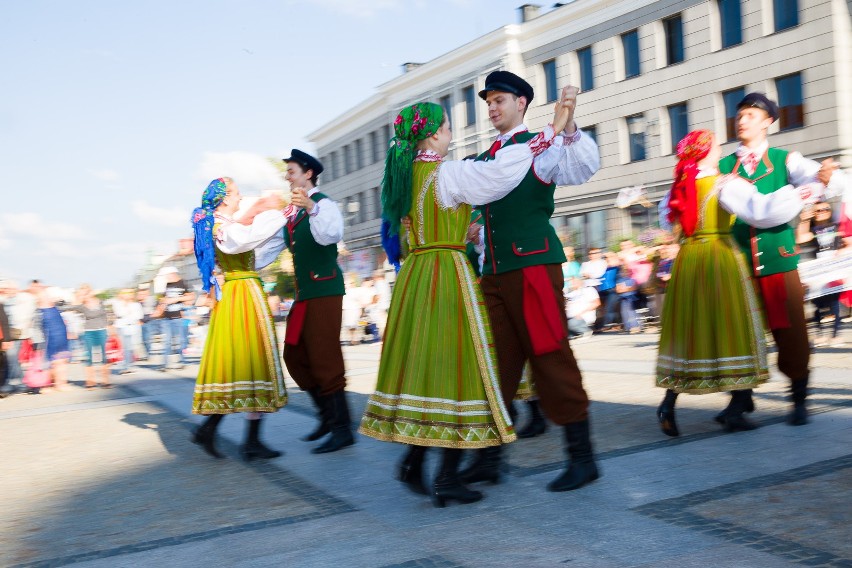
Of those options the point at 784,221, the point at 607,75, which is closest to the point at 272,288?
the point at 607,75

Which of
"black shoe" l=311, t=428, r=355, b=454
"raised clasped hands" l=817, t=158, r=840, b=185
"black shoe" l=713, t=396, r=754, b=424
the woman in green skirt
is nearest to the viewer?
the woman in green skirt

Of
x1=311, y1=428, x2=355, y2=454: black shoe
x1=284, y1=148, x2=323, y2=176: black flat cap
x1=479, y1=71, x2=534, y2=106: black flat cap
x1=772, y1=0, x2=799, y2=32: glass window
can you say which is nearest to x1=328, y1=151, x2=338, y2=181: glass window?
x1=772, y1=0, x2=799, y2=32: glass window

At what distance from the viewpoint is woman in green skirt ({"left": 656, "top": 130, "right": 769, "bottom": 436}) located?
204 inches

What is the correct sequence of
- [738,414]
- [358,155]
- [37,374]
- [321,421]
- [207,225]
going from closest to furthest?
[738,414] < [207,225] < [321,421] < [37,374] < [358,155]

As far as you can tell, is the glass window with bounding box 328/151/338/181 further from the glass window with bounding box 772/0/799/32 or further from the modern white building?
the glass window with bounding box 772/0/799/32

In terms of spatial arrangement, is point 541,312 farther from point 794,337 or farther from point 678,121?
point 678,121

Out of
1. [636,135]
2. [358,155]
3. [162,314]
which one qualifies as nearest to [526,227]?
[162,314]

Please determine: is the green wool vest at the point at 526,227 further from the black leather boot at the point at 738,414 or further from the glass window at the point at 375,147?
the glass window at the point at 375,147

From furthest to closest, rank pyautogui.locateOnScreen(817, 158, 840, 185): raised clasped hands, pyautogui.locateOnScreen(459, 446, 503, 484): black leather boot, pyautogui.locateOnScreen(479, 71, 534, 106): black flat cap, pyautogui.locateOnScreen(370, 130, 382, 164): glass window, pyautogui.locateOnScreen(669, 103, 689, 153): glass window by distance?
pyautogui.locateOnScreen(370, 130, 382, 164): glass window
pyautogui.locateOnScreen(669, 103, 689, 153): glass window
pyautogui.locateOnScreen(817, 158, 840, 185): raised clasped hands
pyautogui.locateOnScreen(479, 71, 534, 106): black flat cap
pyautogui.locateOnScreen(459, 446, 503, 484): black leather boot

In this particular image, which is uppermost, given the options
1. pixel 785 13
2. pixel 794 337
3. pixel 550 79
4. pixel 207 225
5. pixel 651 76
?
pixel 550 79

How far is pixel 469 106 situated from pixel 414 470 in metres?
30.5

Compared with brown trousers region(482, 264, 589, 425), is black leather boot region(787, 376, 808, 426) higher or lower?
lower

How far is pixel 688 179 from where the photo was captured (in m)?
5.30

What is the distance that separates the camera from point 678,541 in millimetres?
3281
